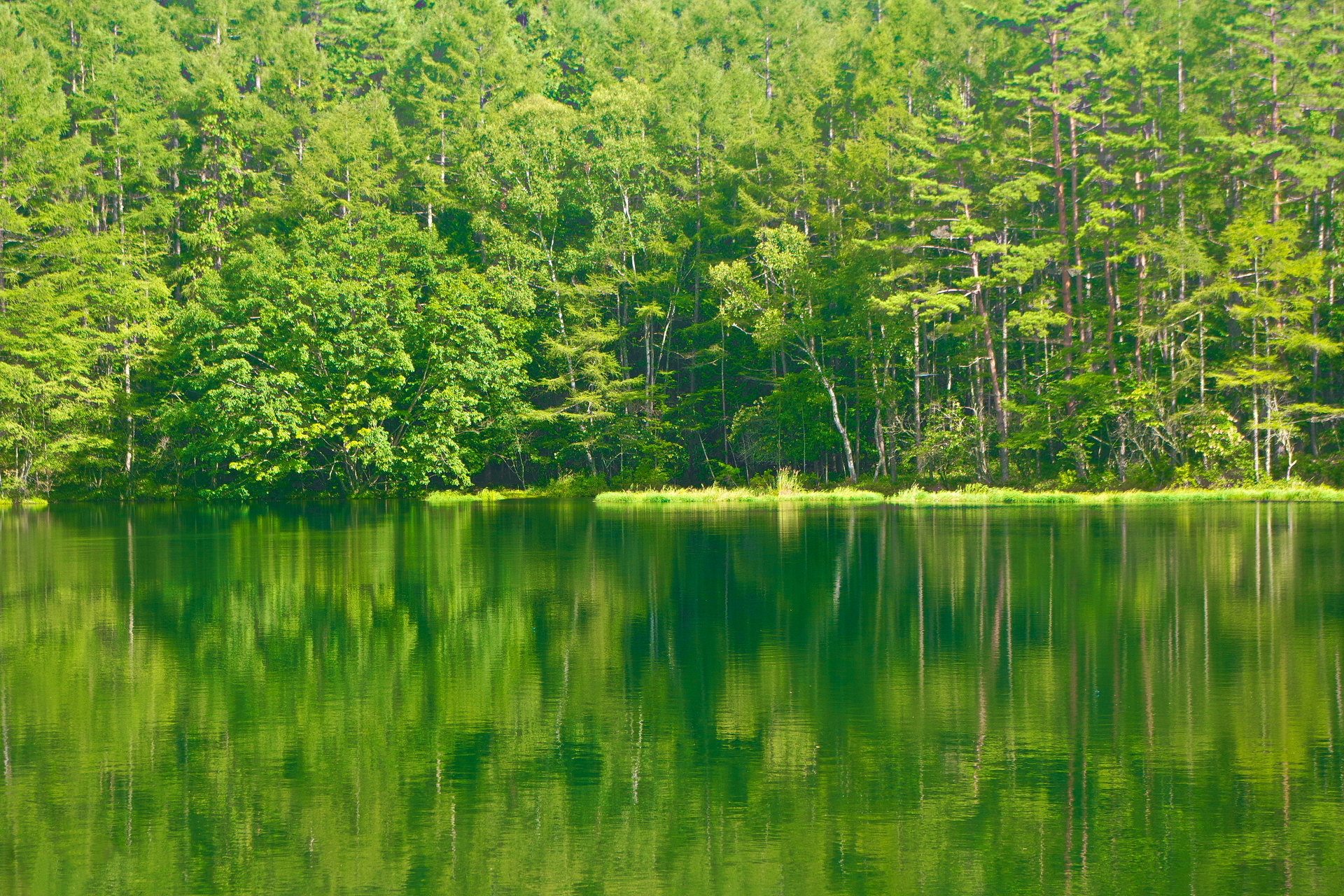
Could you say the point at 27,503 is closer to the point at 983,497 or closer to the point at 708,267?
the point at 708,267

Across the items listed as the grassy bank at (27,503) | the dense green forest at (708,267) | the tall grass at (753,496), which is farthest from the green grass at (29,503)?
the tall grass at (753,496)

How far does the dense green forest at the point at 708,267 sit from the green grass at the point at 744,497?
3.80 m

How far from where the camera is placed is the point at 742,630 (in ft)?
48.4

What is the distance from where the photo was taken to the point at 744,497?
4962 centimetres

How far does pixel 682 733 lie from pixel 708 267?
2003 inches

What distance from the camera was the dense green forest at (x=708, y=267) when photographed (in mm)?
48188

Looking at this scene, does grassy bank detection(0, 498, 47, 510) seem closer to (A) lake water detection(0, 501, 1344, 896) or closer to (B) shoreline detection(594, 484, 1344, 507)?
(B) shoreline detection(594, 484, 1344, 507)

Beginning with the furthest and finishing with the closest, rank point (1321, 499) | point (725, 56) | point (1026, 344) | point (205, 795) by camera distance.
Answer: point (725, 56) → point (1026, 344) → point (1321, 499) → point (205, 795)

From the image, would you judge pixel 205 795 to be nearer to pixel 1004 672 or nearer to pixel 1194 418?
pixel 1004 672

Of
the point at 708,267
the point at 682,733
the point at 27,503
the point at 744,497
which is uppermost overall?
the point at 708,267

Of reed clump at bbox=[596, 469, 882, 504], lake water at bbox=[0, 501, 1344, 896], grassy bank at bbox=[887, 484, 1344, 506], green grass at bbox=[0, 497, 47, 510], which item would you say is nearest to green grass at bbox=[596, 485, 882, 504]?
reed clump at bbox=[596, 469, 882, 504]

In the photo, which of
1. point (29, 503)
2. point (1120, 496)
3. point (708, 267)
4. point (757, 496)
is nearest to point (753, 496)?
point (757, 496)

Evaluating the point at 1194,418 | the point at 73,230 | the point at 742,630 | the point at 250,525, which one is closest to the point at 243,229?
the point at 73,230

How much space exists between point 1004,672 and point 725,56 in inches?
2872
